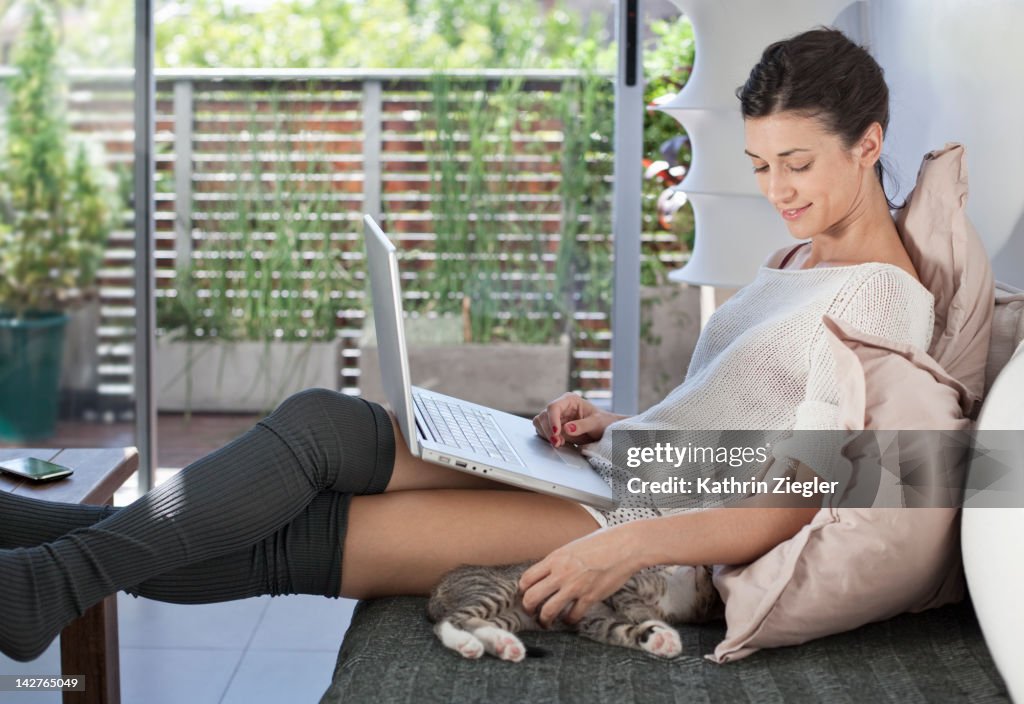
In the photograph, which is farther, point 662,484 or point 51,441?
point 51,441

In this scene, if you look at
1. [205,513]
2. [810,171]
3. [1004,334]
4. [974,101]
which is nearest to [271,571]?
[205,513]

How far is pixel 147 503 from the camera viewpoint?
1.60m

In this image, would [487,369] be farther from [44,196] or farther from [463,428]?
[463,428]

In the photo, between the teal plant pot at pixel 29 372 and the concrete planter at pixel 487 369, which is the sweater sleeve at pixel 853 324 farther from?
the teal plant pot at pixel 29 372

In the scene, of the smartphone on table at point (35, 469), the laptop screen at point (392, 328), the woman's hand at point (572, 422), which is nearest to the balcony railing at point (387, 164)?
the woman's hand at point (572, 422)

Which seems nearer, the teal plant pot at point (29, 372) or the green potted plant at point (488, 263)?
the teal plant pot at point (29, 372)

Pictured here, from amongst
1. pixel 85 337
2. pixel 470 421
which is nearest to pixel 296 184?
pixel 85 337

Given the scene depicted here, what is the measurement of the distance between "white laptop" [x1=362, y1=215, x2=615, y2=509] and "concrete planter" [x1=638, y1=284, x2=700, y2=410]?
Answer: 6.11ft

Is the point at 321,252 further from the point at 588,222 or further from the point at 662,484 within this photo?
the point at 662,484

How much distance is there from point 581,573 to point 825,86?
84 centimetres

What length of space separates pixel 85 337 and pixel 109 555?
2.42 metres

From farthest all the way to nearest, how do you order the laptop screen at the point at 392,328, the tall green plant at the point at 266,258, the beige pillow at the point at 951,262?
the tall green plant at the point at 266,258, the beige pillow at the point at 951,262, the laptop screen at the point at 392,328

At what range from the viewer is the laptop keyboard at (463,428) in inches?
68.4

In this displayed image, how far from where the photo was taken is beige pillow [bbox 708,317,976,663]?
4.72 feet
